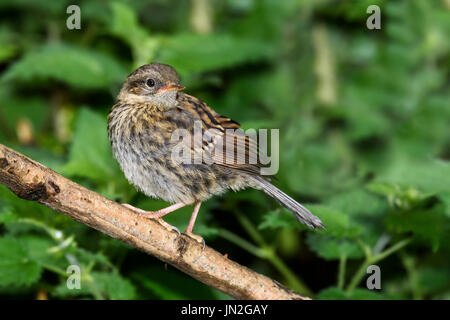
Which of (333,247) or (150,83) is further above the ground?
(150,83)

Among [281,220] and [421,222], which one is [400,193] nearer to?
[421,222]

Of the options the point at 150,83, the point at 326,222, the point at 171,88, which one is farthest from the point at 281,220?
the point at 150,83

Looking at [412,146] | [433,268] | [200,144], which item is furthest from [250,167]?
[412,146]

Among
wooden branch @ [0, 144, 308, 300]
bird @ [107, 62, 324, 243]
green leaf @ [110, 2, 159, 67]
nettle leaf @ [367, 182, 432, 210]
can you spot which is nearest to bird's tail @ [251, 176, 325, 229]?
bird @ [107, 62, 324, 243]

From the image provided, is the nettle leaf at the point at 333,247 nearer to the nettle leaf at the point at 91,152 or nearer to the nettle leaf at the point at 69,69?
the nettle leaf at the point at 91,152

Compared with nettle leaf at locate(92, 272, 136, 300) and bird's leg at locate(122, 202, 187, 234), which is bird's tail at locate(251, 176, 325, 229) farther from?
nettle leaf at locate(92, 272, 136, 300)

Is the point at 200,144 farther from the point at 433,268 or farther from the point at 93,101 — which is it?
the point at 93,101

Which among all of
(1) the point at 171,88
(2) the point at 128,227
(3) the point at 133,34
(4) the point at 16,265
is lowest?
(4) the point at 16,265
